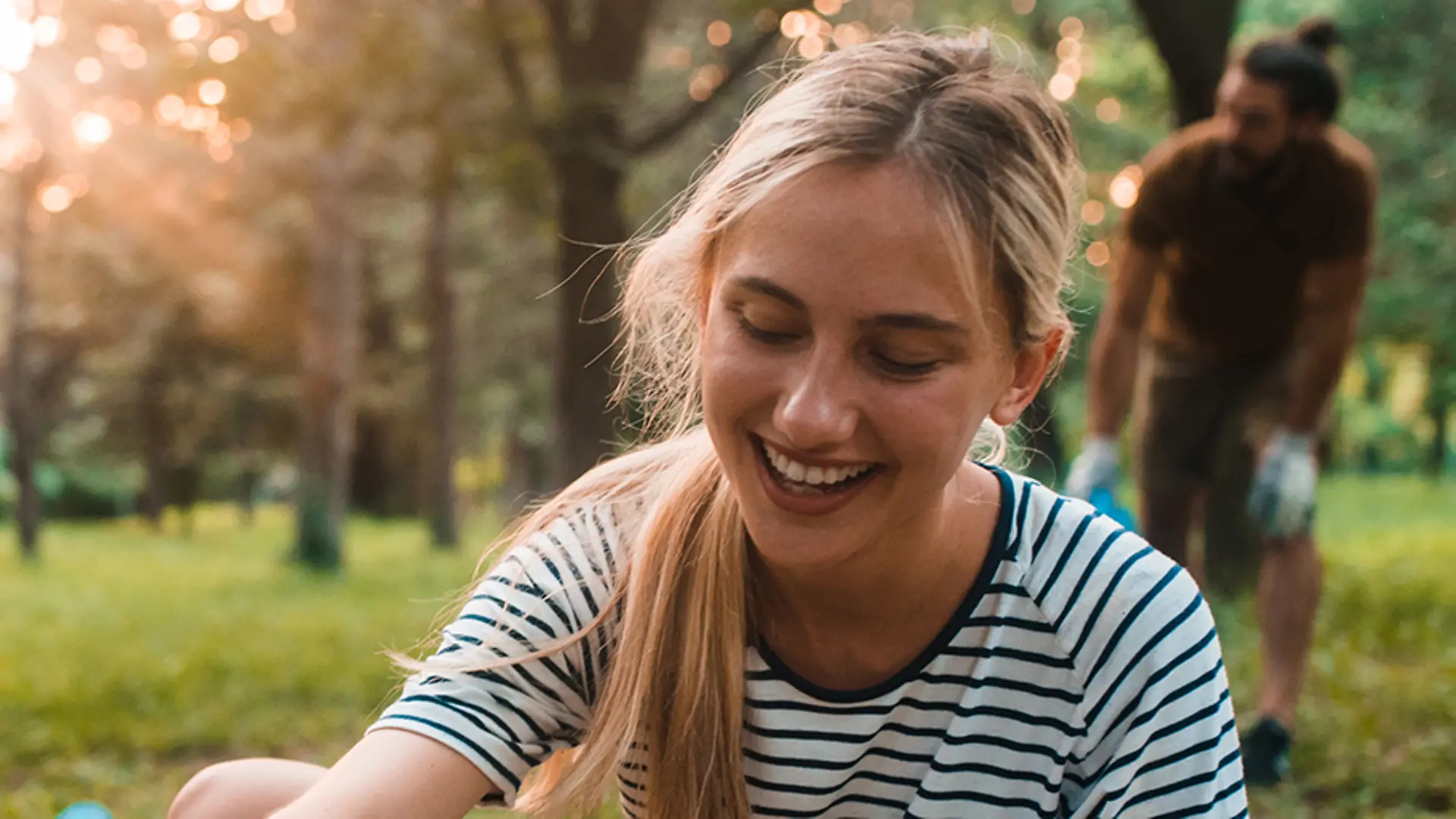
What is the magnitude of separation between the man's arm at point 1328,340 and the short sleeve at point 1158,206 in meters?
0.41

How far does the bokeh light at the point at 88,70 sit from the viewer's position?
34.3ft

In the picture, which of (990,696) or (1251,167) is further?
(1251,167)

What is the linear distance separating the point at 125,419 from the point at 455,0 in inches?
565

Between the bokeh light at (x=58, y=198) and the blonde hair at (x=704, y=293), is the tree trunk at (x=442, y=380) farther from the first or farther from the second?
the blonde hair at (x=704, y=293)

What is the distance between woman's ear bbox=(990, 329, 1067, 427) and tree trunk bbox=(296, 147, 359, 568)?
33.3ft

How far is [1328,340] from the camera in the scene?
3.58 m

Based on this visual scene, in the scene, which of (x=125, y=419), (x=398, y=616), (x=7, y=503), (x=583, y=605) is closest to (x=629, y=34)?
(x=398, y=616)

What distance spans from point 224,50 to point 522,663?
5746 mm

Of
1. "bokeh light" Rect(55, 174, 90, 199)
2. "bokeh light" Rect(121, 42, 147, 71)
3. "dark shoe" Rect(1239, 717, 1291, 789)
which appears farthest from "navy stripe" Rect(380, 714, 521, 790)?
"bokeh light" Rect(55, 174, 90, 199)

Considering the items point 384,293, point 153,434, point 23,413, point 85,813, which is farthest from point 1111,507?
point 153,434

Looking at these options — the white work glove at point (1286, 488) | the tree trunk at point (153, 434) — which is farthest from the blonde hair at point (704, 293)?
the tree trunk at point (153, 434)

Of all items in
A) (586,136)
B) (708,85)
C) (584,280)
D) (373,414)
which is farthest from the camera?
(373,414)

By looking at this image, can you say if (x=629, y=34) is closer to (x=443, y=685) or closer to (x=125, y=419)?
(x=443, y=685)

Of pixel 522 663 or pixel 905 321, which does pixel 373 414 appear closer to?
pixel 522 663
